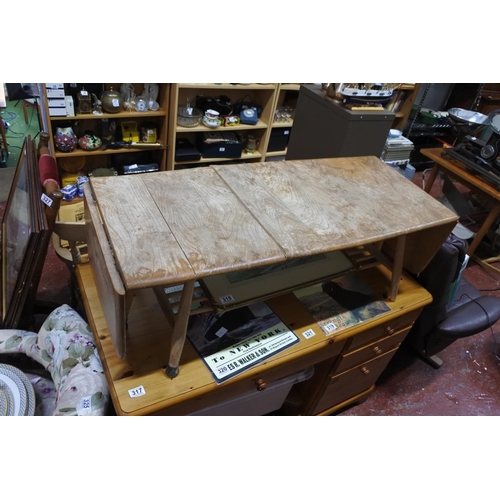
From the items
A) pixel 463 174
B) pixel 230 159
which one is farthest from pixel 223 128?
pixel 463 174

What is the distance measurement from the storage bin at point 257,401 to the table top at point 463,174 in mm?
1940

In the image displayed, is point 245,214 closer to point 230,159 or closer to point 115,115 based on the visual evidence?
point 115,115

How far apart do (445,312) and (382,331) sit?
0.40 meters

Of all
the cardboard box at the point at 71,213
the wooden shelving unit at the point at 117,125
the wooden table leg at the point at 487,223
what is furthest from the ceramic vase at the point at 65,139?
the wooden table leg at the point at 487,223

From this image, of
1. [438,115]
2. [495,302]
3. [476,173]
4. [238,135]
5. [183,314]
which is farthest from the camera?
[438,115]

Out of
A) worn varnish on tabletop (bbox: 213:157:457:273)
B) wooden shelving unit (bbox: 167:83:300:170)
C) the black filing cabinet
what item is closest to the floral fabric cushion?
worn varnish on tabletop (bbox: 213:157:457:273)

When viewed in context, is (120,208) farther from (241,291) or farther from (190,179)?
(241,291)

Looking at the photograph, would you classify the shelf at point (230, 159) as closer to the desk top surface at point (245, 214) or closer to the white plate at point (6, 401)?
the desk top surface at point (245, 214)

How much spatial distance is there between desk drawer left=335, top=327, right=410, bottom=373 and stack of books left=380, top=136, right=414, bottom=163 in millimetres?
2299

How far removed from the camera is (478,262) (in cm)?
303

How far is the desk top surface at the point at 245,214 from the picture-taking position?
85 centimetres

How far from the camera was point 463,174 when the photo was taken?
272cm

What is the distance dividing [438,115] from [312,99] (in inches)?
98.4

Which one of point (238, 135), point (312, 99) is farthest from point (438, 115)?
point (312, 99)
